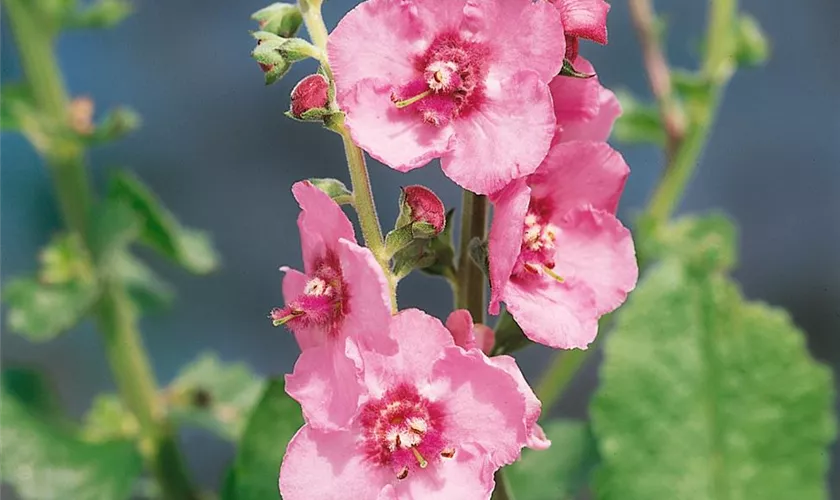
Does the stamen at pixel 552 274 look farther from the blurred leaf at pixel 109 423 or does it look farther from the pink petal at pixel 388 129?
the blurred leaf at pixel 109 423

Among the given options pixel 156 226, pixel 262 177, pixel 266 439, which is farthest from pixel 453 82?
pixel 262 177

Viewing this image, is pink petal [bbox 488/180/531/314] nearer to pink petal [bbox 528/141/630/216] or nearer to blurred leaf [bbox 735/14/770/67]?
pink petal [bbox 528/141/630/216]

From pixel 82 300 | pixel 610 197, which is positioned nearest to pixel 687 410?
pixel 610 197

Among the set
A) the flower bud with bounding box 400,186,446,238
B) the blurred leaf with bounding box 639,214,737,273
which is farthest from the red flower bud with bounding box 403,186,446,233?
the blurred leaf with bounding box 639,214,737,273

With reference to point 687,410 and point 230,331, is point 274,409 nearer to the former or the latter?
point 687,410

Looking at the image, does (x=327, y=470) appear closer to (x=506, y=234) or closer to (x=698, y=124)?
(x=506, y=234)

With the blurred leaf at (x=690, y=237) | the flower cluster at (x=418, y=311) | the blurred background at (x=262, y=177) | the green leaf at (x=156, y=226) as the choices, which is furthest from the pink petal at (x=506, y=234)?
the blurred background at (x=262, y=177)

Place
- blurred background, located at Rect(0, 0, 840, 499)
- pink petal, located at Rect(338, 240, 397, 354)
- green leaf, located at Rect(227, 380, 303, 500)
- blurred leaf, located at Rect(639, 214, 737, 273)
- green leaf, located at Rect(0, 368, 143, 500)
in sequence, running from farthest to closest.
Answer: blurred background, located at Rect(0, 0, 840, 499), blurred leaf, located at Rect(639, 214, 737, 273), green leaf, located at Rect(0, 368, 143, 500), green leaf, located at Rect(227, 380, 303, 500), pink petal, located at Rect(338, 240, 397, 354)
